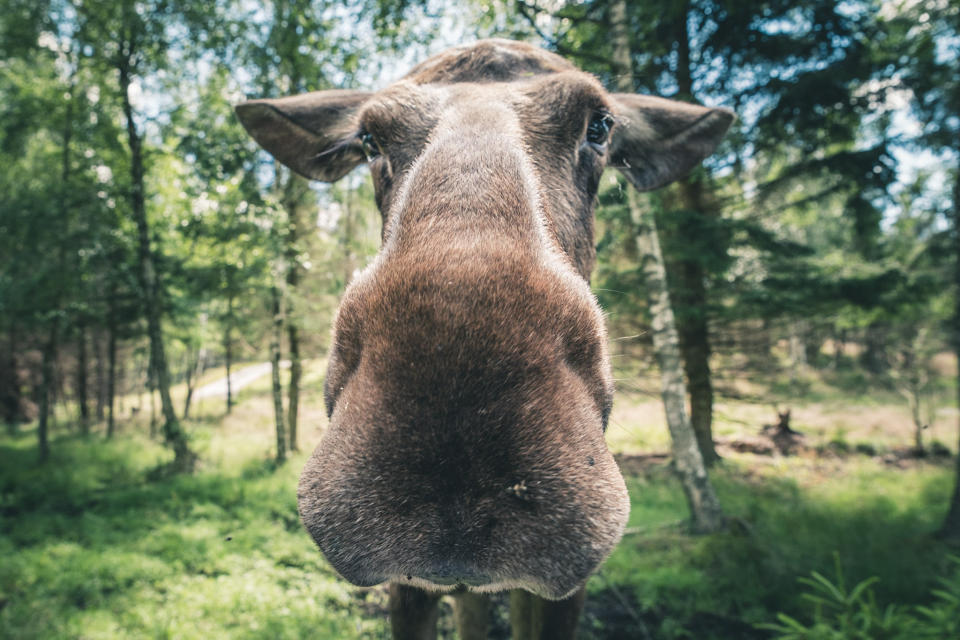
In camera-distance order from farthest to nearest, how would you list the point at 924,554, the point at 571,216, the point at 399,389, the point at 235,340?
the point at 235,340, the point at 924,554, the point at 571,216, the point at 399,389

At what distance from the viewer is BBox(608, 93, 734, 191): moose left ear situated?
111 inches

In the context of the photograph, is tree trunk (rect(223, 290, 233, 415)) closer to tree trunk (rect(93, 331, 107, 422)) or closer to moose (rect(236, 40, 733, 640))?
tree trunk (rect(93, 331, 107, 422))

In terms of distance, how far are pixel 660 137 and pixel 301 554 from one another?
680cm

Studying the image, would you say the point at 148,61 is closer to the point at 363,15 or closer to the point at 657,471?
the point at 363,15

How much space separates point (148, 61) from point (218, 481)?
30.4 feet

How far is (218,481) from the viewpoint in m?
9.46

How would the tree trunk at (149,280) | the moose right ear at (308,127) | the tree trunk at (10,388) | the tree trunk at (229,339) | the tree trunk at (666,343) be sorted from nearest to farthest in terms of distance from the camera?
the moose right ear at (308,127), the tree trunk at (666,343), the tree trunk at (149,280), the tree trunk at (229,339), the tree trunk at (10,388)

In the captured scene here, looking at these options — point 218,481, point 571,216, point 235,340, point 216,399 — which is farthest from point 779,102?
point 216,399

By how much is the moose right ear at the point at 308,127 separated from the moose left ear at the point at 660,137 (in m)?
1.71

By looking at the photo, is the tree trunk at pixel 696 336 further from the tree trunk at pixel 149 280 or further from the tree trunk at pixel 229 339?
the tree trunk at pixel 149 280

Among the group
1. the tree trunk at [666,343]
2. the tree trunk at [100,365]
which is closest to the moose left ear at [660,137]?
the tree trunk at [666,343]

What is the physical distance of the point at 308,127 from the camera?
2.81m

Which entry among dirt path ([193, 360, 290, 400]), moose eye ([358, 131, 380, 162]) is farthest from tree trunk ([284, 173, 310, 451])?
moose eye ([358, 131, 380, 162])

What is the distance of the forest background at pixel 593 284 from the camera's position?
5.31 m
